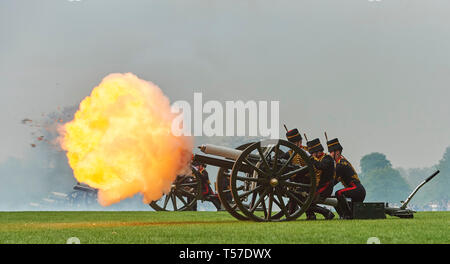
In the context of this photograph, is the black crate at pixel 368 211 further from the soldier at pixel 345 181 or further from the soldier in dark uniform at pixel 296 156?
the soldier in dark uniform at pixel 296 156

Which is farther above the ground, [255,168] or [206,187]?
[206,187]

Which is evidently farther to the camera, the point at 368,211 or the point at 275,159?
the point at 368,211

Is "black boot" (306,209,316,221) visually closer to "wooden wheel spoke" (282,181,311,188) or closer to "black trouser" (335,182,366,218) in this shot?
"black trouser" (335,182,366,218)

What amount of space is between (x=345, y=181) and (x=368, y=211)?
0.77m

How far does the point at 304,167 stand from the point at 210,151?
1790 millimetres

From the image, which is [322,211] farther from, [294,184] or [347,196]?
[294,184]

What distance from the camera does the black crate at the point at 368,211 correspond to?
12555 mm

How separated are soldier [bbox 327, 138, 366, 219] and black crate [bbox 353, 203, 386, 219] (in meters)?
0.17

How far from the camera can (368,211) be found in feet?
41.6

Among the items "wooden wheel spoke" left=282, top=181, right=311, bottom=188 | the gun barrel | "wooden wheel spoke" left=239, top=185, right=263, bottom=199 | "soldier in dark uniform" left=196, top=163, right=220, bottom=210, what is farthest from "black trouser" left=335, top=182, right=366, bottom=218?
"soldier in dark uniform" left=196, top=163, right=220, bottom=210

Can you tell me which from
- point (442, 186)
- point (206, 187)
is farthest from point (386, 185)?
point (206, 187)

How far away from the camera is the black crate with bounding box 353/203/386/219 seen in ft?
41.2
